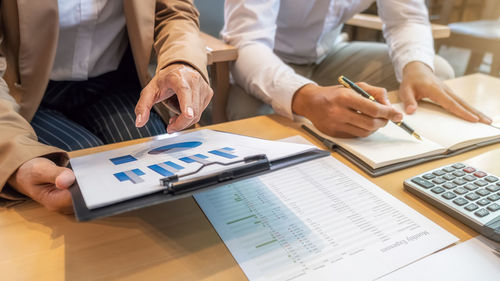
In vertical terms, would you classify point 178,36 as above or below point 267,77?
above

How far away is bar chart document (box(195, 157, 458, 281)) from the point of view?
0.42 metres

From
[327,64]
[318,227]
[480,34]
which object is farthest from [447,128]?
[480,34]

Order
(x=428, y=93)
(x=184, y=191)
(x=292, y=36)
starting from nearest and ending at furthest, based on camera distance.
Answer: (x=184, y=191) → (x=428, y=93) → (x=292, y=36)

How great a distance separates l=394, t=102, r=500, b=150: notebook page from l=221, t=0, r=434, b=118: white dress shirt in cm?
26

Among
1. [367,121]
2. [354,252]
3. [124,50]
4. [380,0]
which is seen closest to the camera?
[354,252]

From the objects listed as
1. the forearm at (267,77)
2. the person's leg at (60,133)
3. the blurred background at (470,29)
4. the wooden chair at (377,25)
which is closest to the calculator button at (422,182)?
the forearm at (267,77)

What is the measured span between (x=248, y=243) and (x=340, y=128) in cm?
36

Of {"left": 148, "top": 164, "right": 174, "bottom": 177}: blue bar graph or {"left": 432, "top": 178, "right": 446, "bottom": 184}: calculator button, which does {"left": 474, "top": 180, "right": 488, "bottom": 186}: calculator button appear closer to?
{"left": 432, "top": 178, "right": 446, "bottom": 184}: calculator button

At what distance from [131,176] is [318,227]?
0.86 ft

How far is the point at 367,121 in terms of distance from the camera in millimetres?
681

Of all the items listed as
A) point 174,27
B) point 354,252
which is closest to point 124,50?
point 174,27

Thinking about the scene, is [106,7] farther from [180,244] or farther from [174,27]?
[180,244]

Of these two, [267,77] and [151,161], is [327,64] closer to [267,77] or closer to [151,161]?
[267,77]

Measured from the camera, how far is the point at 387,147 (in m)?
0.68
